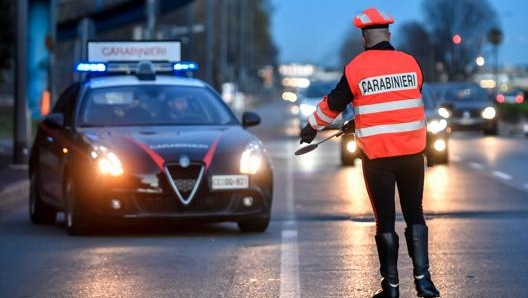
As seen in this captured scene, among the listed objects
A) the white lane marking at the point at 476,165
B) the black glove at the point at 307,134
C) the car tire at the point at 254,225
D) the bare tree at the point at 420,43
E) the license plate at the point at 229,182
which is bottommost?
the bare tree at the point at 420,43

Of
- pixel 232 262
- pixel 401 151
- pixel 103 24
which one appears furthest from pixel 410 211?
pixel 103 24

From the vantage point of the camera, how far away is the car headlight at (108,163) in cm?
1302

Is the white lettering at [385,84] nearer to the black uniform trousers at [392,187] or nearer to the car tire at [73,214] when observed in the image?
the black uniform trousers at [392,187]

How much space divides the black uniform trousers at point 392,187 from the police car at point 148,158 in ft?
14.4

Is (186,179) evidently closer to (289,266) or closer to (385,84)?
(289,266)

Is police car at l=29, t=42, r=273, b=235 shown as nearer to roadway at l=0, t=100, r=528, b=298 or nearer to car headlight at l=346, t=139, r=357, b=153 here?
roadway at l=0, t=100, r=528, b=298

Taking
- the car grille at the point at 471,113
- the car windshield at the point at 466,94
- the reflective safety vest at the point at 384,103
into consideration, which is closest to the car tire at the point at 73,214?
the reflective safety vest at the point at 384,103

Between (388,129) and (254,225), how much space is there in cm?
502

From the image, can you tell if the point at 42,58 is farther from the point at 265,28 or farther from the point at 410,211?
the point at 265,28

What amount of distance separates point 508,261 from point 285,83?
187m

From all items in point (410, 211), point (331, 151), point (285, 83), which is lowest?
point (285, 83)

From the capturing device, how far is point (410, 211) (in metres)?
8.75

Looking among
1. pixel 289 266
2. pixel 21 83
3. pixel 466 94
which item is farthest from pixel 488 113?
pixel 289 266

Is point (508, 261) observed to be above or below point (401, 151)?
below
